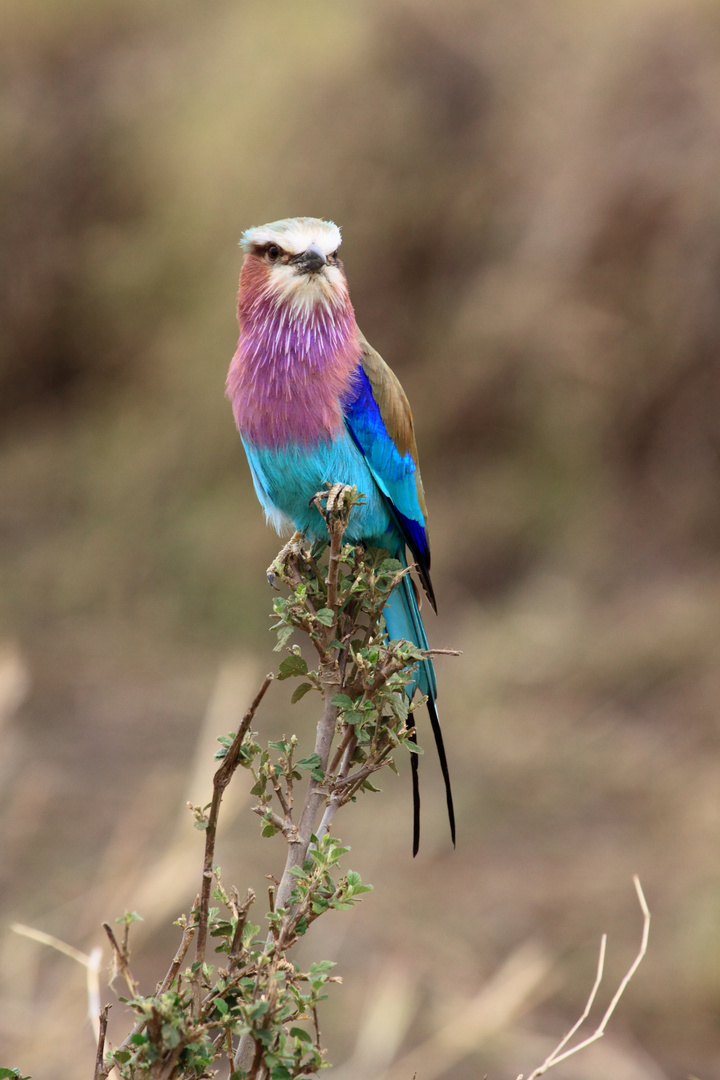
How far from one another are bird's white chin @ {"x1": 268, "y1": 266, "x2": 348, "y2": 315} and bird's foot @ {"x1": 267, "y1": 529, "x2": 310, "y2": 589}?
0.50 metres

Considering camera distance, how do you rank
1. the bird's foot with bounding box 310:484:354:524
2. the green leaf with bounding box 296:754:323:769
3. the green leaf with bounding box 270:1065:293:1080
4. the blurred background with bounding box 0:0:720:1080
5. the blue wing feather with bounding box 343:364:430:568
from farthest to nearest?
1. the blurred background with bounding box 0:0:720:1080
2. the blue wing feather with bounding box 343:364:430:568
3. the bird's foot with bounding box 310:484:354:524
4. the green leaf with bounding box 296:754:323:769
5. the green leaf with bounding box 270:1065:293:1080

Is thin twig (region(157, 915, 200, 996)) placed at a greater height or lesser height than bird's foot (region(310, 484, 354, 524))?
lesser

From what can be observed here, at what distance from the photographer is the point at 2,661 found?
2.49 metres

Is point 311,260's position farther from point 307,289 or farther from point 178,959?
point 178,959

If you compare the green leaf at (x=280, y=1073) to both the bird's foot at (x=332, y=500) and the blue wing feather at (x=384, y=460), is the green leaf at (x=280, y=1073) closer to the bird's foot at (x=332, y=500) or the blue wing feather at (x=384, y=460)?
the bird's foot at (x=332, y=500)

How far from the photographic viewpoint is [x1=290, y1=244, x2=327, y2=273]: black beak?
243cm

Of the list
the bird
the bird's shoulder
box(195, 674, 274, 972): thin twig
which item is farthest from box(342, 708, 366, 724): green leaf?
the bird's shoulder

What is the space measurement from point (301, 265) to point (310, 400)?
Answer: 29 cm

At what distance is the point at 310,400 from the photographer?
8.13 feet

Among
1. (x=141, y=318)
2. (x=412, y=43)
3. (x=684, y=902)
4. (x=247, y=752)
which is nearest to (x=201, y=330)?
(x=141, y=318)

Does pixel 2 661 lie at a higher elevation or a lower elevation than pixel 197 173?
lower

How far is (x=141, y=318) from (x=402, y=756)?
366 cm

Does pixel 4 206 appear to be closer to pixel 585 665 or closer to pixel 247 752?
pixel 585 665

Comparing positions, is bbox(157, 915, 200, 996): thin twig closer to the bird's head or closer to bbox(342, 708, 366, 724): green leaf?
bbox(342, 708, 366, 724): green leaf
